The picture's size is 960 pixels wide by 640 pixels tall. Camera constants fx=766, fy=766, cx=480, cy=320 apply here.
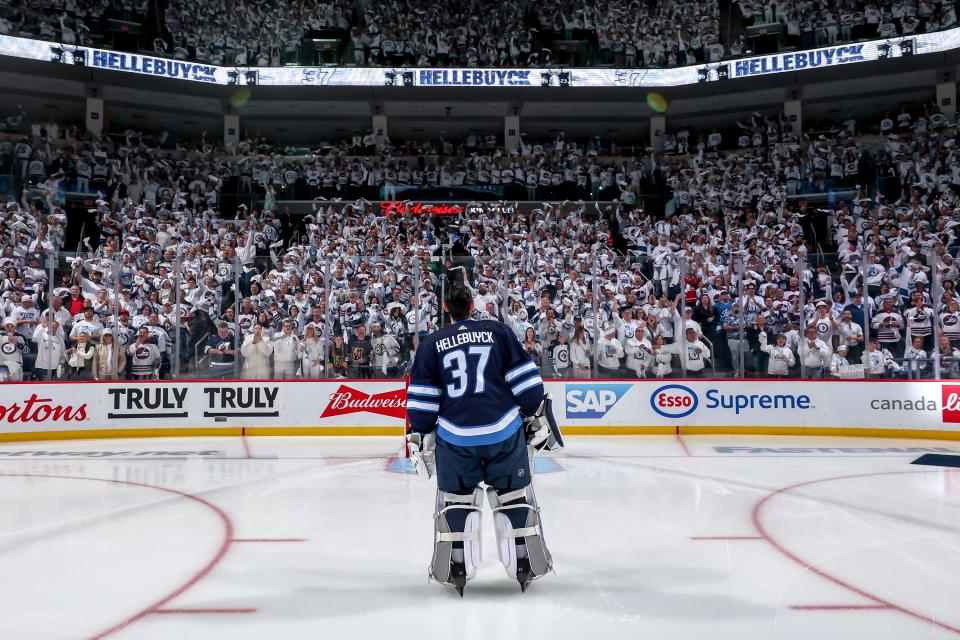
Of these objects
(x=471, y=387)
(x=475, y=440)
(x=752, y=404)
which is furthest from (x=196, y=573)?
(x=752, y=404)

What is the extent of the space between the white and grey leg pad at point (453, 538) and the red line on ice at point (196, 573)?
137 cm

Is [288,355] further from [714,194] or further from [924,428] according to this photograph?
[714,194]

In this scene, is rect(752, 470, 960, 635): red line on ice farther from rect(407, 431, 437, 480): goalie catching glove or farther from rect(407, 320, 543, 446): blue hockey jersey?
rect(407, 431, 437, 480): goalie catching glove

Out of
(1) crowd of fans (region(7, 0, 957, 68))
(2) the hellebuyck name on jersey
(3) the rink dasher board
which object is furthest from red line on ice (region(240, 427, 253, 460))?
(1) crowd of fans (region(7, 0, 957, 68))

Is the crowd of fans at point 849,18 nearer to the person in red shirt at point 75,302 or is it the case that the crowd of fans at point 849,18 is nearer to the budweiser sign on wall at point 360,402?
the budweiser sign on wall at point 360,402

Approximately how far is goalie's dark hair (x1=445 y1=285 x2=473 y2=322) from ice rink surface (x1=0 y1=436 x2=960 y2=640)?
1.49m

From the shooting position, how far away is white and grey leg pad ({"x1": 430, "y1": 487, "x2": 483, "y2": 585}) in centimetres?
394

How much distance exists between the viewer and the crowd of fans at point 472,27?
2250 cm

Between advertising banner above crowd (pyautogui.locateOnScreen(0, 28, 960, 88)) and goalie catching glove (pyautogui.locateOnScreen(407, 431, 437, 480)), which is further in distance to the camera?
advertising banner above crowd (pyautogui.locateOnScreen(0, 28, 960, 88))

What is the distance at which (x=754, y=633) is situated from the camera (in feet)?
11.2

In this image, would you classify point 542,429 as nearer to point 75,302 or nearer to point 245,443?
point 245,443

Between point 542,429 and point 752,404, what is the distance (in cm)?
763

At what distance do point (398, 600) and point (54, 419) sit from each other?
855 cm

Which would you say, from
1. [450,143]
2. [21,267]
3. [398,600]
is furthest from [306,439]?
[450,143]
